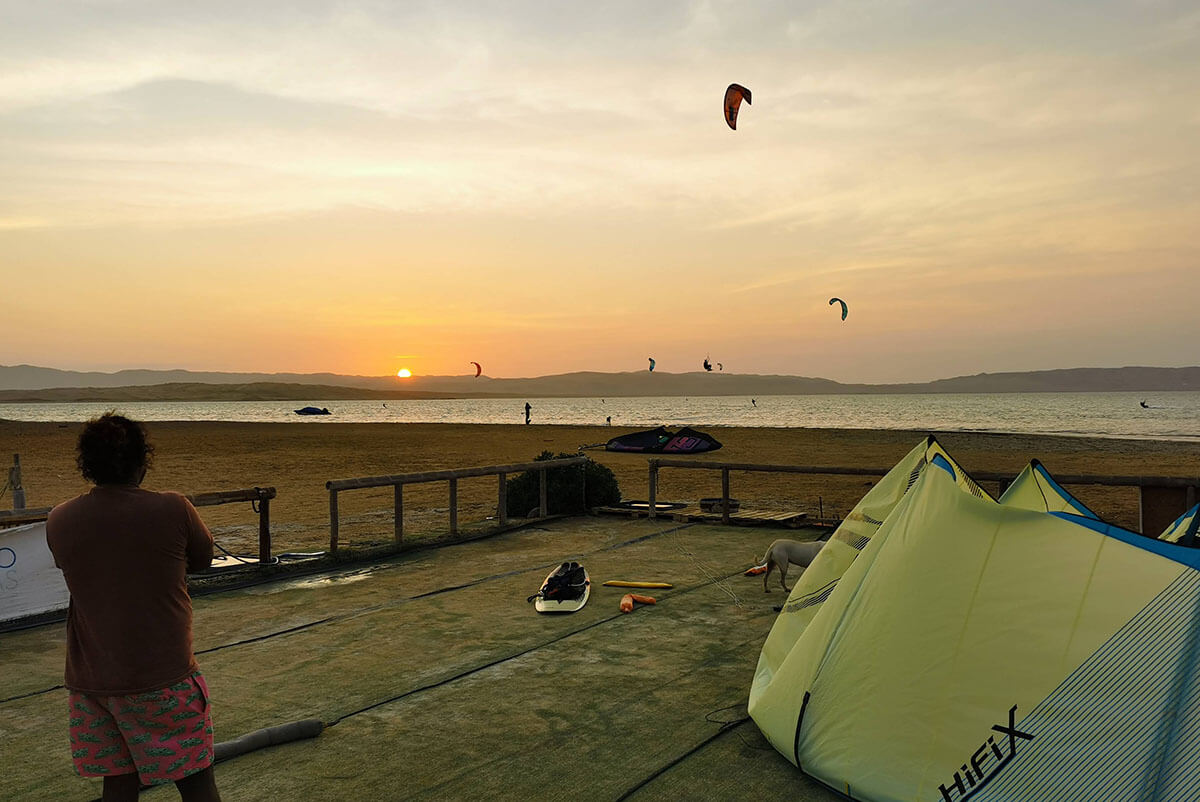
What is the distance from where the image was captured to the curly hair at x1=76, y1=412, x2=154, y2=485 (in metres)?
2.86

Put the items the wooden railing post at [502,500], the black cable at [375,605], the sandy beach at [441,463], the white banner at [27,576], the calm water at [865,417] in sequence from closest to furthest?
the black cable at [375,605] < the white banner at [27,576] < the wooden railing post at [502,500] < the sandy beach at [441,463] < the calm water at [865,417]

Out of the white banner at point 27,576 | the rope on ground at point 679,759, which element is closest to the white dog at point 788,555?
the rope on ground at point 679,759

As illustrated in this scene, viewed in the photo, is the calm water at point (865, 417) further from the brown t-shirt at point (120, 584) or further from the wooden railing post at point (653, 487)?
the brown t-shirt at point (120, 584)

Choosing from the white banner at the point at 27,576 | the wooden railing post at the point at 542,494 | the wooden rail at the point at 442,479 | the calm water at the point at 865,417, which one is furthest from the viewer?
the calm water at the point at 865,417

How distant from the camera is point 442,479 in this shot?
10.5m

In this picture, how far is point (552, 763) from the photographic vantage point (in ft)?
14.4

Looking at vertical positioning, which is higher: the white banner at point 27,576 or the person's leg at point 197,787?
the person's leg at point 197,787

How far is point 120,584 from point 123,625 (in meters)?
0.14

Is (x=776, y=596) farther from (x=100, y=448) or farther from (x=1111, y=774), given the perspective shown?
(x=100, y=448)

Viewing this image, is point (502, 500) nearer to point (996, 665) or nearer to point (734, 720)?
point (734, 720)

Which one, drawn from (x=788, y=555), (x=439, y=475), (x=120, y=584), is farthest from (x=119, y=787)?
(x=439, y=475)

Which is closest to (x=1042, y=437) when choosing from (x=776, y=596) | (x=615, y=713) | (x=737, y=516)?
(x=737, y=516)

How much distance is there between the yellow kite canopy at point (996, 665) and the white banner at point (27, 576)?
635 cm

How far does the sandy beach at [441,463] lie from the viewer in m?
15.8
